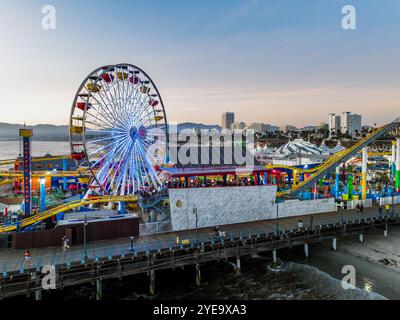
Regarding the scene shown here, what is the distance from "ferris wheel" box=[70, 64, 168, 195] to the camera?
3903 centimetres

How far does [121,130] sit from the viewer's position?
142 ft

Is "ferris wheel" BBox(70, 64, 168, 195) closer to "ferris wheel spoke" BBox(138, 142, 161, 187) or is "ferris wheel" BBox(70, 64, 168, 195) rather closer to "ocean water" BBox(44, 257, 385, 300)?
"ferris wheel spoke" BBox(138, 142, 161, 187)

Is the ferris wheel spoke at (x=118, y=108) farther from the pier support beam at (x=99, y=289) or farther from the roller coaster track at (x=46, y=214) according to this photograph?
the pier support beam at (x=99, y=289)

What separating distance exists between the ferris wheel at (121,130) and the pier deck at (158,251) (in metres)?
12.3

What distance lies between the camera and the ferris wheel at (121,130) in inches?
1537

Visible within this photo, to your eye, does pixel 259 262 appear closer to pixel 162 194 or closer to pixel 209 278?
pixel 209 278

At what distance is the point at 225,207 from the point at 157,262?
38.2ft

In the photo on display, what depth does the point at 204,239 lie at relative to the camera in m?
31.7

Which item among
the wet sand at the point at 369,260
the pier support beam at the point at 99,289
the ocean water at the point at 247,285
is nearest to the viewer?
the pier support beam at the point at 99,289

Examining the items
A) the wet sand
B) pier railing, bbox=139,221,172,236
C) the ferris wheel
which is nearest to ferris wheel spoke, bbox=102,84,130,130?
the ferris wheel

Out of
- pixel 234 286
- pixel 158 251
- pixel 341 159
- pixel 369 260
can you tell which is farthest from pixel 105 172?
pixel 341 159

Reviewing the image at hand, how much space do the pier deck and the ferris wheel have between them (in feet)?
40.5

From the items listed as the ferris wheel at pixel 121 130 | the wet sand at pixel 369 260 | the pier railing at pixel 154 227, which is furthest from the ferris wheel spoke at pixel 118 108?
the wet sand at pixel 369 260
